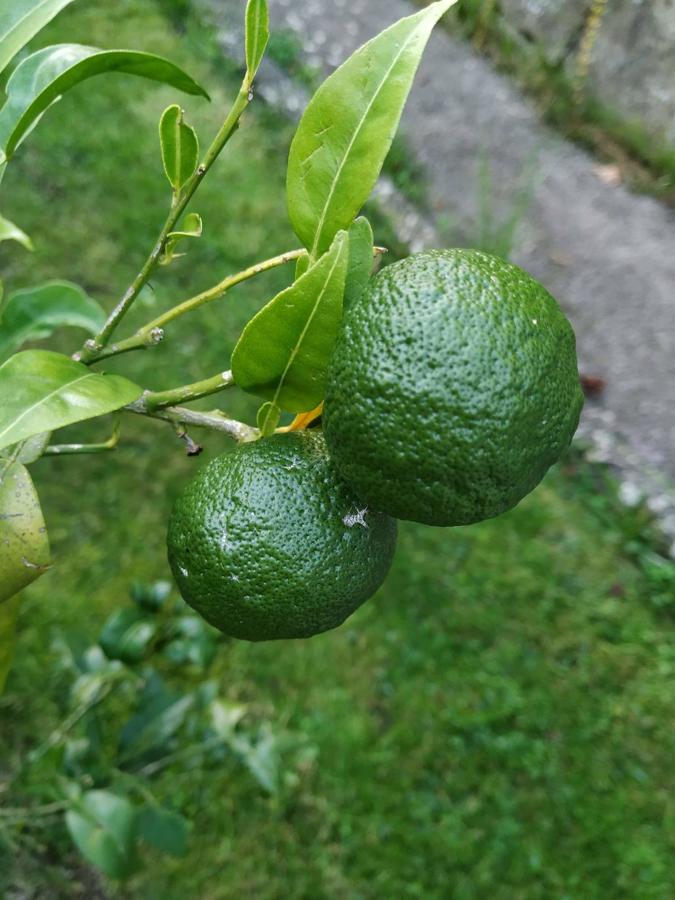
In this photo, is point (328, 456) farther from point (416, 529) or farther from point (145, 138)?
point (145, 138)

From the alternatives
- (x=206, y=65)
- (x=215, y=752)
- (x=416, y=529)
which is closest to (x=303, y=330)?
(x=215, y=752)

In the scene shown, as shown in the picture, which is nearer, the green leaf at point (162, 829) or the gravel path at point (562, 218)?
the green leaf at point (162, 829)

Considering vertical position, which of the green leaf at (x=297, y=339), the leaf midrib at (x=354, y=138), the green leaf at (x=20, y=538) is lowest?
the green leaf at (x=20, y=538)

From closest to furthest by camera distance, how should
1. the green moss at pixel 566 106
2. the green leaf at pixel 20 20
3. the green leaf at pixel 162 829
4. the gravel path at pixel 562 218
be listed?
the green leaf at pixel 20 20 < the green leaf at pixel 162 829 < the gravel path at pixel 562 218 < the green moss at pixel 566 106

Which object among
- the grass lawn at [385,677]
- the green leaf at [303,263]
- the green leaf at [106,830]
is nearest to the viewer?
the green leaf at [303,263]

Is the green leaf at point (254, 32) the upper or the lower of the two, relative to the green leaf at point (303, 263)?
upper

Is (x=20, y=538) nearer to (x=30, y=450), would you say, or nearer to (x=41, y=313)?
(x=30, y=450)

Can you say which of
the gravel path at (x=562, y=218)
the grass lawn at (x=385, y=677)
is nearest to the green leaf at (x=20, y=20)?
the grass lawn at (x=385, y=677)

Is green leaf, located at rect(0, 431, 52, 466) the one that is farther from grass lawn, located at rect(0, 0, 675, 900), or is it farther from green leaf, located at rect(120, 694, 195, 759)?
grass lawn, located at rect(0, 0, 675, 900)

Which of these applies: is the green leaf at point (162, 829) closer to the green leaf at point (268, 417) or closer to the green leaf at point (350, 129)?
the green leaf at point (268, 417)
